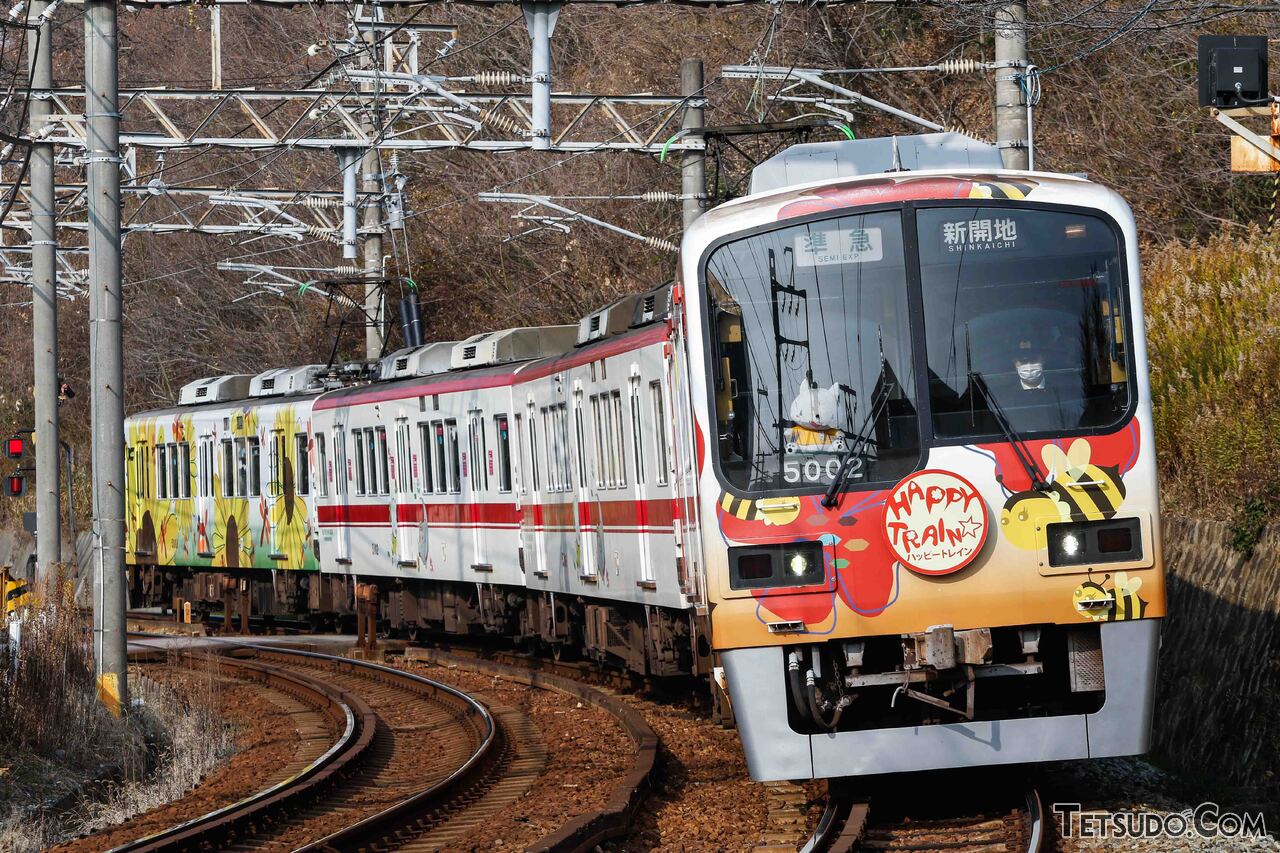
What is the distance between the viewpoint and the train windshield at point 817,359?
8.42m

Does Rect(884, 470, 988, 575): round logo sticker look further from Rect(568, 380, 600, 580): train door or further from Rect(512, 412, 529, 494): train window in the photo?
Rect(512, 412, 529, 494): train window

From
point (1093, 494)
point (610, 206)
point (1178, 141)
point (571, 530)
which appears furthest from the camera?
point (610, 206)

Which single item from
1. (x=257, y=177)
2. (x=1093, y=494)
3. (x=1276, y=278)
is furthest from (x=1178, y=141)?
(x=257, y=177)

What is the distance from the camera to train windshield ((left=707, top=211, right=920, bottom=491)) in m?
8.42

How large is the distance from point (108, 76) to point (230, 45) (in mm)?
32795

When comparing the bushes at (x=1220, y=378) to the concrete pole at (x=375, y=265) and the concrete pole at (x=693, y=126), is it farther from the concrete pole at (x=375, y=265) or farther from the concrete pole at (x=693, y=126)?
the concrete pole at (x=375, y=265)

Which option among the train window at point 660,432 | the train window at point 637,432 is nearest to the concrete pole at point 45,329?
the train window at point 637,432

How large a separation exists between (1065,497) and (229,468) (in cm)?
1921

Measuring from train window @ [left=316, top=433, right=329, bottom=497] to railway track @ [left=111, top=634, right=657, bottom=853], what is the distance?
4911 millimetres

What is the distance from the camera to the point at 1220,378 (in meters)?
13.1

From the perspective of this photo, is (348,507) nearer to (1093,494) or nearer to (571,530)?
(571,530)

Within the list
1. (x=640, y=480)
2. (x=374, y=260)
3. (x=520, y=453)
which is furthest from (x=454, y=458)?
(x=374, y=260)

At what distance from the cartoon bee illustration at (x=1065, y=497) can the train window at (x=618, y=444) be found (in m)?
5.62

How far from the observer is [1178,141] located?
20.8 m
